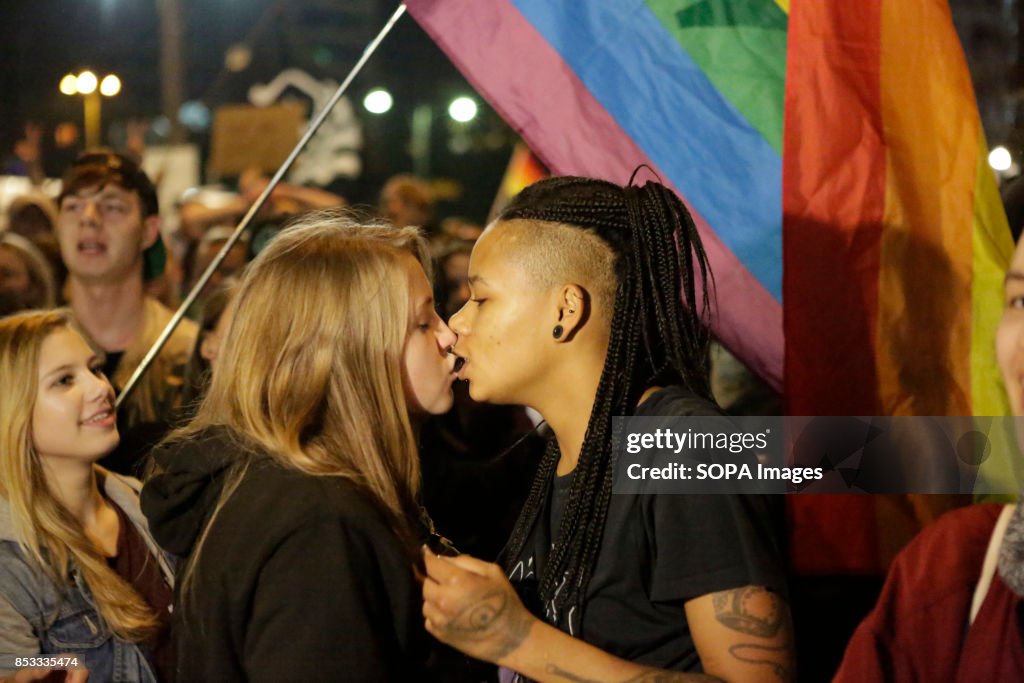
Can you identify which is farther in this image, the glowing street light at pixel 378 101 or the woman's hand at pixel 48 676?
the glowing street light at pixel 378 101

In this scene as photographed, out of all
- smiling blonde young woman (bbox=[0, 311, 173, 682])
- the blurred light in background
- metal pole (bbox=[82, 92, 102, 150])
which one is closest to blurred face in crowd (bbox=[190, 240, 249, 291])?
smiling blonde young woman (bbox=[0, 311, 173, 682])

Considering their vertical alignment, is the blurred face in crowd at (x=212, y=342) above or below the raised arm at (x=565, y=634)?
above

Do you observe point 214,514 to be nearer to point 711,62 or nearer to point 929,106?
point 711,62

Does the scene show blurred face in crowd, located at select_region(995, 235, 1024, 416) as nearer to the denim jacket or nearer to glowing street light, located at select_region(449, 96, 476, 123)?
the denim jacket

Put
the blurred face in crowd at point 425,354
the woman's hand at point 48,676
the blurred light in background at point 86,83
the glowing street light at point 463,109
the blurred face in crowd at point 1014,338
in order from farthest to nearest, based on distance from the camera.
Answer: the glowing street light at point 463,109
the blurred light in background at point 86,83
the woman's hand at point 48,676
the blurred face in crowd at point 425,354
the blurred face in crowd at point 1014,338

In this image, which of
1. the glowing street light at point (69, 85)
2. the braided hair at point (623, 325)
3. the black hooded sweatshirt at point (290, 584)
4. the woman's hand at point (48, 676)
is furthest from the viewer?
the glowing street light at point (69, 85)

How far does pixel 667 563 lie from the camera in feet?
5.88

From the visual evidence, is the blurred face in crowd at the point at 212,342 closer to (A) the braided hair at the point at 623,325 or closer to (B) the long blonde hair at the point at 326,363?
(B) the long blonde hair at the point at 326,363

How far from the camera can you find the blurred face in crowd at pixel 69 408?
8.98ft

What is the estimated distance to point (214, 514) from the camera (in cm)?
195

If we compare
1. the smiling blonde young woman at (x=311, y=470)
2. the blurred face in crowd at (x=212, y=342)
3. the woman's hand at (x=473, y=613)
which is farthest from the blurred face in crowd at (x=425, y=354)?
the blurred face in crowd at (x=212, y=342)

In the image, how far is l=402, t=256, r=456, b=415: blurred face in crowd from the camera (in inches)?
87.7

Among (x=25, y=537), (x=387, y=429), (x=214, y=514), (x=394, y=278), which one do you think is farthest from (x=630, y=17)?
(x=25, y=537)

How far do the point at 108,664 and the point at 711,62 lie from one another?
1.96 meters
